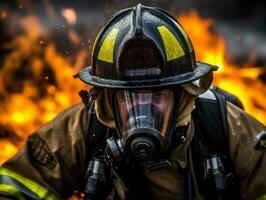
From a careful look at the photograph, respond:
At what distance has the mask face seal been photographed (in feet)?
9.28

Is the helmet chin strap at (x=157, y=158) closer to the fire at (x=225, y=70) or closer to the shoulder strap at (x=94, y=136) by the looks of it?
the shoulder strap at (x=94, y=136)

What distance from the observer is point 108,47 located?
3070 mm

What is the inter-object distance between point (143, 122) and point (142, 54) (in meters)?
0.35

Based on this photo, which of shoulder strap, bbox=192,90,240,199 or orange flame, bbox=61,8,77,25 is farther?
orange flame, bbox=61,8,77,25

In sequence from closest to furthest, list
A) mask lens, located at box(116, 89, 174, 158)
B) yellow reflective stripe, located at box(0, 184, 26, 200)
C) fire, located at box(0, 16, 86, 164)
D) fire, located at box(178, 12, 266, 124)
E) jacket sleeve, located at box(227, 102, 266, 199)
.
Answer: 1. mask lens, located at box(116, 89, 174, 158)
2. yellow reflective stripe, located at box(0, 184, 26, 200)
3. jacket sleeve, located at box(227, 102, 266, 199)
4. fire, located at box(0, 16, 86, 164)
5. fire, located at box(178, 12, 266, 124)

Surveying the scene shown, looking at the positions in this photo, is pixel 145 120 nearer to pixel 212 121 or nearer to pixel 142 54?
pixel 142 54

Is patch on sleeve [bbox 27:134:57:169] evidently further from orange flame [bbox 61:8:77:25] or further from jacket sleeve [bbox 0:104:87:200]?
orange flame [bbox 61:8:77:25]

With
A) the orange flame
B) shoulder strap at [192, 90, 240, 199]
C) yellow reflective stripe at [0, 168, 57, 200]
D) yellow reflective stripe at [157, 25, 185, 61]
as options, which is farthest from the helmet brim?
the orange flame

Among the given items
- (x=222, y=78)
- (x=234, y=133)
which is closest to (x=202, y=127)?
(x=234, y=133)

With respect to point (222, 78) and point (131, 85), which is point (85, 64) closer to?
point (222, 78)

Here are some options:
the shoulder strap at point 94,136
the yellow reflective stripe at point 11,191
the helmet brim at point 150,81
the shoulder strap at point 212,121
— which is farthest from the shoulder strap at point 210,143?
the yellow reflective stripe at point 11,191

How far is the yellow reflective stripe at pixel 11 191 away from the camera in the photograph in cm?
312

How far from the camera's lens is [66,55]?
6.21 m

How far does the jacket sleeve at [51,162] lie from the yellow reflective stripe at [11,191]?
0.06 feet
